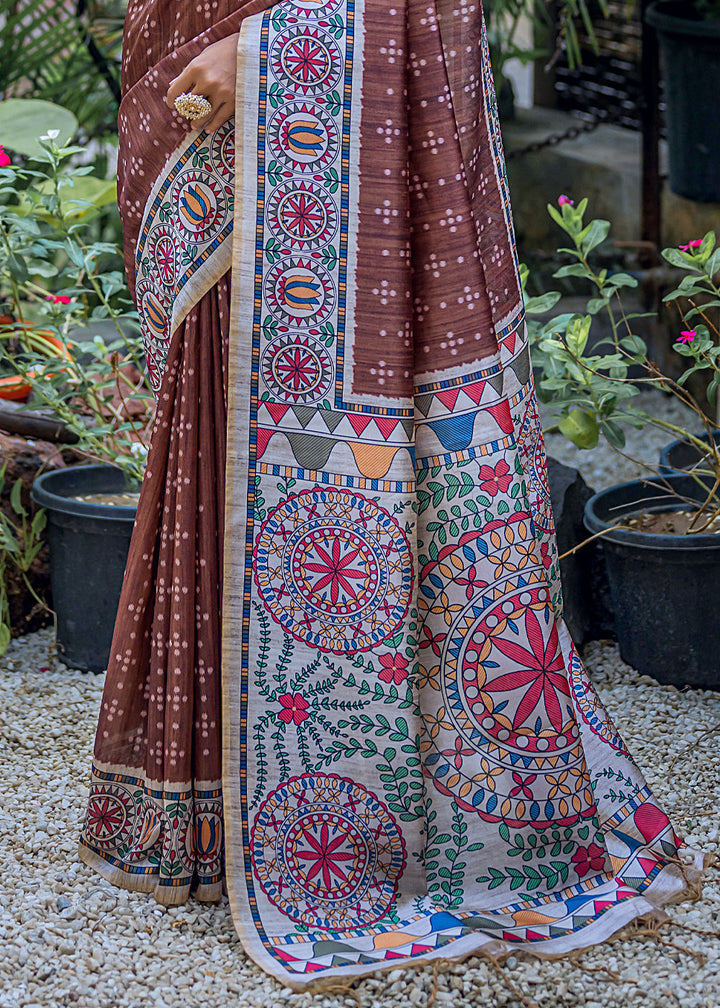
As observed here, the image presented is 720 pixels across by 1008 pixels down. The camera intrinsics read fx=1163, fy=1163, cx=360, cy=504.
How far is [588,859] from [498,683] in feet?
1.09

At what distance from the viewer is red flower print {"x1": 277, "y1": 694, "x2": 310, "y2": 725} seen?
1749mm

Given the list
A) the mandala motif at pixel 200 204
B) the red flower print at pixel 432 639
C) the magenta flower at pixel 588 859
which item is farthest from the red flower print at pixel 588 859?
the mandala motif at pixel 200 204

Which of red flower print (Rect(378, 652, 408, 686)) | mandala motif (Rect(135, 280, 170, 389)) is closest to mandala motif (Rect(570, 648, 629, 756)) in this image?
red flower print (Rect(378, 652, 408, 686))

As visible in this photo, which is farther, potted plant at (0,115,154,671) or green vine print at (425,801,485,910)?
potted plant at (0,115,154,671)

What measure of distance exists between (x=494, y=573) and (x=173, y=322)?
627mm

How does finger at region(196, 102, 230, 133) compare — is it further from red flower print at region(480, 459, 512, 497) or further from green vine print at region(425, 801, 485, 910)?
green vine print at region(425, 801, 485, 910)

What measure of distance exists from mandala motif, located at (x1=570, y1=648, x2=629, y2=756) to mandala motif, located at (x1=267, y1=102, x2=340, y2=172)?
35.9 inches

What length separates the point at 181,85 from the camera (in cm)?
167

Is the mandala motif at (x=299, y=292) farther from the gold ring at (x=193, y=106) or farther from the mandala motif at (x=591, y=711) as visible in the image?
the mandala motif at (x=591, y=711)

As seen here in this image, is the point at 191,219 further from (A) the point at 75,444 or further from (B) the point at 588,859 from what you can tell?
(A) the point at 75,444

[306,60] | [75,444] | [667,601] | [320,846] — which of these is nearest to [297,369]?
[306,60]

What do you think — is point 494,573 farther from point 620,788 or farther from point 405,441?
point 620,788

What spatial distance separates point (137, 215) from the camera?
6.06ft

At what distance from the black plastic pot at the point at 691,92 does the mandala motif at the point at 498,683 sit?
3011 millimetres
